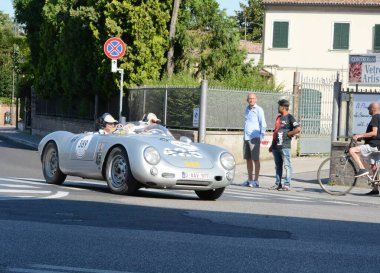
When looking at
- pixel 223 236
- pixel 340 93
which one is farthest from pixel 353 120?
pixel 223 236

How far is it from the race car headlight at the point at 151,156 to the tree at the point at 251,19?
77891mm

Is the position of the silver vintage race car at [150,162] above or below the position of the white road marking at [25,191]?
above

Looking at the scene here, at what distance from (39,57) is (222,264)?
41.4 meters

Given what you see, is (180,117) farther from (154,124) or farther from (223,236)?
(223,236)

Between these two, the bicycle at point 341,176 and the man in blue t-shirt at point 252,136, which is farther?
the man in blue t-shirt at point 252,136

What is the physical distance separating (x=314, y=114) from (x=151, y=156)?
17.0 metres

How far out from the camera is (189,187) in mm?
13273

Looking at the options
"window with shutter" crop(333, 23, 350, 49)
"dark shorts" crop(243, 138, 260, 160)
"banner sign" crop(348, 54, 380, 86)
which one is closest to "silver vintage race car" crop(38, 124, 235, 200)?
"dark shorts" crop(243, 138, 260, 160)

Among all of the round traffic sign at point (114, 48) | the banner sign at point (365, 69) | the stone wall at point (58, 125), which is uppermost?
the round traffic sign at point (114, 48)

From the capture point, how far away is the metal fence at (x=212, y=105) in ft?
85.8

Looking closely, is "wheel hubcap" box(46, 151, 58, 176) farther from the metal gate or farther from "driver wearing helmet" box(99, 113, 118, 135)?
the metal gate

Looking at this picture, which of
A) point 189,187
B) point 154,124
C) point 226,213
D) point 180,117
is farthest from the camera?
point 180,117

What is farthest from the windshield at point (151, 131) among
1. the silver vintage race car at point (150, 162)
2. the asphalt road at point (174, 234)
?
the asphalt road at point (174, 234)

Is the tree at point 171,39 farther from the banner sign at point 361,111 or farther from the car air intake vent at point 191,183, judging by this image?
the car air intake vent at point 191,183
